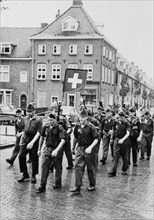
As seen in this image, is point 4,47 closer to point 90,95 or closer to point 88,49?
point 88,49

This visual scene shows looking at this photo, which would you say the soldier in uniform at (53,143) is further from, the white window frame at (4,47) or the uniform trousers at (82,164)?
the white window frame at (4,47)

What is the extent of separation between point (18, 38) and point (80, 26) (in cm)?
863

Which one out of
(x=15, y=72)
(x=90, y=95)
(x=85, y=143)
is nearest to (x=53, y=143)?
(x=85, y=143)

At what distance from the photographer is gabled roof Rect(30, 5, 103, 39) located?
41.4 metres

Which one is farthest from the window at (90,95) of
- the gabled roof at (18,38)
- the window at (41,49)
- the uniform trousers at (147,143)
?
the uniform trousers at (147,143)

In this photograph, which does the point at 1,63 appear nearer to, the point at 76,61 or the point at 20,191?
the point at 76,61

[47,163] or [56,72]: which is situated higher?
[56,72]

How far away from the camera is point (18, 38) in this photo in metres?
45.6

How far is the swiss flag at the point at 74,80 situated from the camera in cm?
1174

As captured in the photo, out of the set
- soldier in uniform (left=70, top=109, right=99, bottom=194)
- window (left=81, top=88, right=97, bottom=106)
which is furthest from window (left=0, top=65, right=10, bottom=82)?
soldier in uniform (left=70, top=109, right=99, bottom=194)

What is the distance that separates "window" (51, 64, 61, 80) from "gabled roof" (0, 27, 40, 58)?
373 cm

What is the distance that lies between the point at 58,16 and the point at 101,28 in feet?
18.0

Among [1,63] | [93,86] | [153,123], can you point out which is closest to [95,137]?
[153,123]

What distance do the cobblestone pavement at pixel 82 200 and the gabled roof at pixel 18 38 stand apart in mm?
35388
